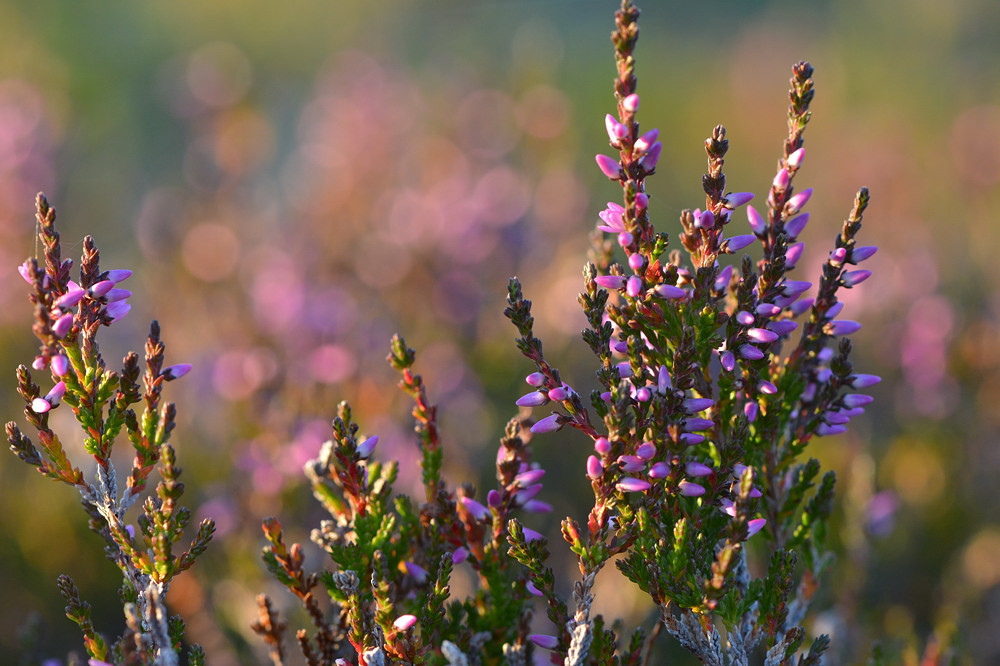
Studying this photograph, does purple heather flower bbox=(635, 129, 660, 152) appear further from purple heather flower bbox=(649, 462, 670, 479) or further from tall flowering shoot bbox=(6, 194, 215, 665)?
tall flowering shoot bbox=(6, 194, 215, 665)

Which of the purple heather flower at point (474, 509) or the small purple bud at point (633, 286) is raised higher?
the small purple bud at point (633, 286)

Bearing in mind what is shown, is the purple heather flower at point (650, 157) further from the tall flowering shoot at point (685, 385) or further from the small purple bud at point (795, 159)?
the small purple bud at point (795, 159)

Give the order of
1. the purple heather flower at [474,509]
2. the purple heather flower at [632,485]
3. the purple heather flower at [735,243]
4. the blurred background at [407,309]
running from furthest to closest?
the blurred background at [407,309] → the purple heather flower at [474,509] → the purple heather flower at [735,243] → the purple heather flower at [632,485]

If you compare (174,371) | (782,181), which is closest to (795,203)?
(782,181)

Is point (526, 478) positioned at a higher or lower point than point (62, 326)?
lower

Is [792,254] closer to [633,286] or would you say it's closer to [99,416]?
[633,286]

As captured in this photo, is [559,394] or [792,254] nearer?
[559,394]

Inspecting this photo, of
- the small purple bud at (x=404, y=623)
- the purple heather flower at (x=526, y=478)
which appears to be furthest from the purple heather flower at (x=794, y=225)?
the small purple bud at (x=404, y=623)

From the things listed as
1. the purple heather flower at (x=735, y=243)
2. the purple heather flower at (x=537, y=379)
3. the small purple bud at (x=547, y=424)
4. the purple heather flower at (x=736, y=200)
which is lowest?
the small purple bud at (x=547, y=424)
